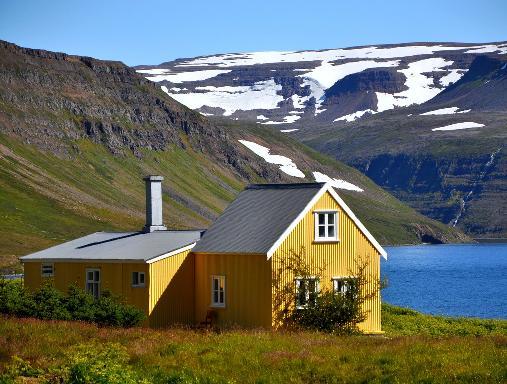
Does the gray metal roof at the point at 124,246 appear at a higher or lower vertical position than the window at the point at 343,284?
higher

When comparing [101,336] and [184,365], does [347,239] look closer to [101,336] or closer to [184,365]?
[101,336]

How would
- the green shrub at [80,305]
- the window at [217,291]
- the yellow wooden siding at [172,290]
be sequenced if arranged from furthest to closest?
1. the yellow wooden siding at [172,290]
2. the window at [217,291]
3. the green shrub at [80,305]

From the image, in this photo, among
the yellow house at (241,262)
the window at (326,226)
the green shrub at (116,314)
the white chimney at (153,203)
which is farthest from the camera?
the white chimney at (153,203)

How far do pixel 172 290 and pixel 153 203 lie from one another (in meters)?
8.48

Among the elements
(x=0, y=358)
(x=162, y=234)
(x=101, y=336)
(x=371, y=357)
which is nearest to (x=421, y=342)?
(x=371, y=357)

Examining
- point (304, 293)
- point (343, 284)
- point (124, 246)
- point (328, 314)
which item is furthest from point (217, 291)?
point (124, 246)

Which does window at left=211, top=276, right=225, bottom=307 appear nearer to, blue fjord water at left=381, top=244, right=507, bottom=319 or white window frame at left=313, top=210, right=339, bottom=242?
white window frame at left=313, top=210, right=339, bottom=242

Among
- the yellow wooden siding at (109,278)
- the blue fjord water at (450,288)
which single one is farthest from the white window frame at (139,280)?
the blue fjord water at (450,288)

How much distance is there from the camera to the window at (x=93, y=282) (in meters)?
49.9

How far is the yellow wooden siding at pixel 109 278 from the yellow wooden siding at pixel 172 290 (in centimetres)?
45

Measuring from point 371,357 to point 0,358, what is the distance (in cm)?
1115

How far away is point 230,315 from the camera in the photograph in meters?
47.2

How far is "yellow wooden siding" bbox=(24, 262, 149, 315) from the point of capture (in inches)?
1898

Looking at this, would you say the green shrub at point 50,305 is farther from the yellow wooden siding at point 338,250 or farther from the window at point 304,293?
the window at point 304,293
